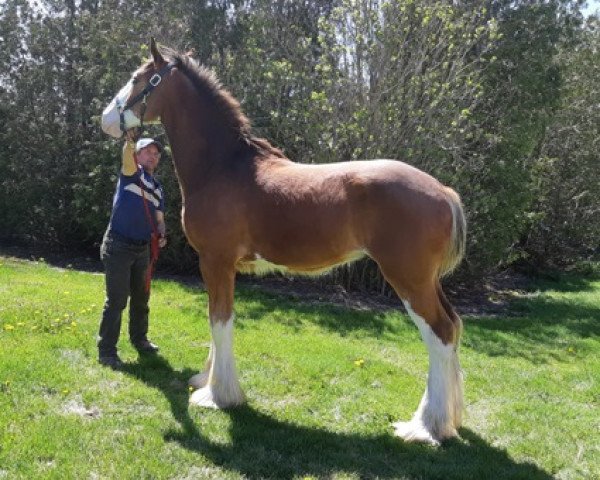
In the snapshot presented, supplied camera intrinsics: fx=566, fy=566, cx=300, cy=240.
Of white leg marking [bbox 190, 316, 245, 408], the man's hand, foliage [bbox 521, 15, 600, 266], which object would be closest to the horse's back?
white leg marking [bbox 190, 316, 245, 408]

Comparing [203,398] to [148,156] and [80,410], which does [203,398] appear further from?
[148,156]

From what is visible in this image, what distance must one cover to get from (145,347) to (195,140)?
2.30m

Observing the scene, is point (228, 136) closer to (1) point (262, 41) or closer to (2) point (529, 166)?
(1) point (262, 41)

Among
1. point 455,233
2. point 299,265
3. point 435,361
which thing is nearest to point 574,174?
point 455,233

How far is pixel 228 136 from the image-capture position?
16.0 feet

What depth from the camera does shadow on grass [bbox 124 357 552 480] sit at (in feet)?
12.2

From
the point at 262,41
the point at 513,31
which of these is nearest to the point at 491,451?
the point at 262,41

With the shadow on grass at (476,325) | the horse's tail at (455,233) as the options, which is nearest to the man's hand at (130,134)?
the horse's tail at (455,233)

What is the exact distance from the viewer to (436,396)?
4188mm

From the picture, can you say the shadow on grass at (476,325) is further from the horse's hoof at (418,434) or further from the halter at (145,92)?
Result: the halter at (145,92)

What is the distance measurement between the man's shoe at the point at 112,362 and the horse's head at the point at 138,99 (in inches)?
82.3

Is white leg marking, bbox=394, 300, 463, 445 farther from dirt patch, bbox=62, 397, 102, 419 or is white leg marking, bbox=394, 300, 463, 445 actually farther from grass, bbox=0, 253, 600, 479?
dirt patch, bbox=62, 397, 102, 419

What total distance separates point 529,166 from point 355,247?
29.9 ft

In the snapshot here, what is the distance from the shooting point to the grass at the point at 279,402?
375 centimetres
